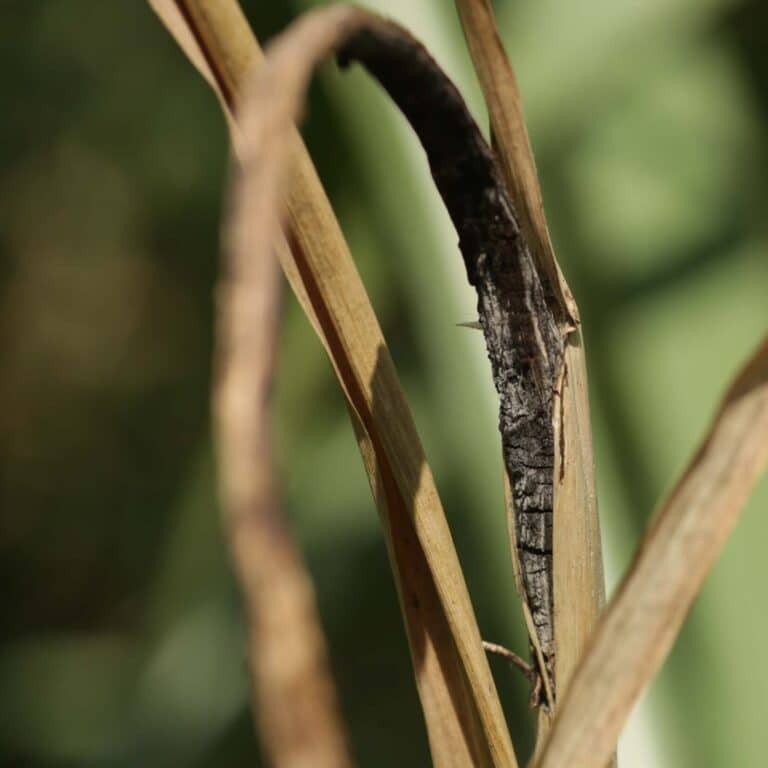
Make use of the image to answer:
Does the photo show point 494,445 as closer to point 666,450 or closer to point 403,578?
point 666,450

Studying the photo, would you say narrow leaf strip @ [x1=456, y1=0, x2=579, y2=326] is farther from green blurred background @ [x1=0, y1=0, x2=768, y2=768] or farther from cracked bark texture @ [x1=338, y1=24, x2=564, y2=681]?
green blurred background @ [x1=0, y1=0, x2=768, y2=768]

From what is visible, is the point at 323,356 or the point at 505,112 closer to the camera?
the point at 505,112

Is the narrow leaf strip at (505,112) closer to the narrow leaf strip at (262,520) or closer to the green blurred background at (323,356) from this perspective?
the narrow leaf strip at (262,520)

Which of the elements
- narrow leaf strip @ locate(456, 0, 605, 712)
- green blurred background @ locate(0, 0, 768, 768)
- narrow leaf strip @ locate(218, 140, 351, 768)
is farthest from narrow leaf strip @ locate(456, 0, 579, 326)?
green blurred background @ locate(0, 0, 768, 768)

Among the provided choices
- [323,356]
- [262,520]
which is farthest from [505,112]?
[323,356]

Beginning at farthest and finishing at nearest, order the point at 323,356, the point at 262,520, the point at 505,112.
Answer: the point at 323,356
the point at 505,112
the point at 262,520

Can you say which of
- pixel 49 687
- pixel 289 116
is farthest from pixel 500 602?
pixel 289 116

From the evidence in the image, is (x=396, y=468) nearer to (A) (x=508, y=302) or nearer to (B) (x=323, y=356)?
(A) (x=508, y=302)
